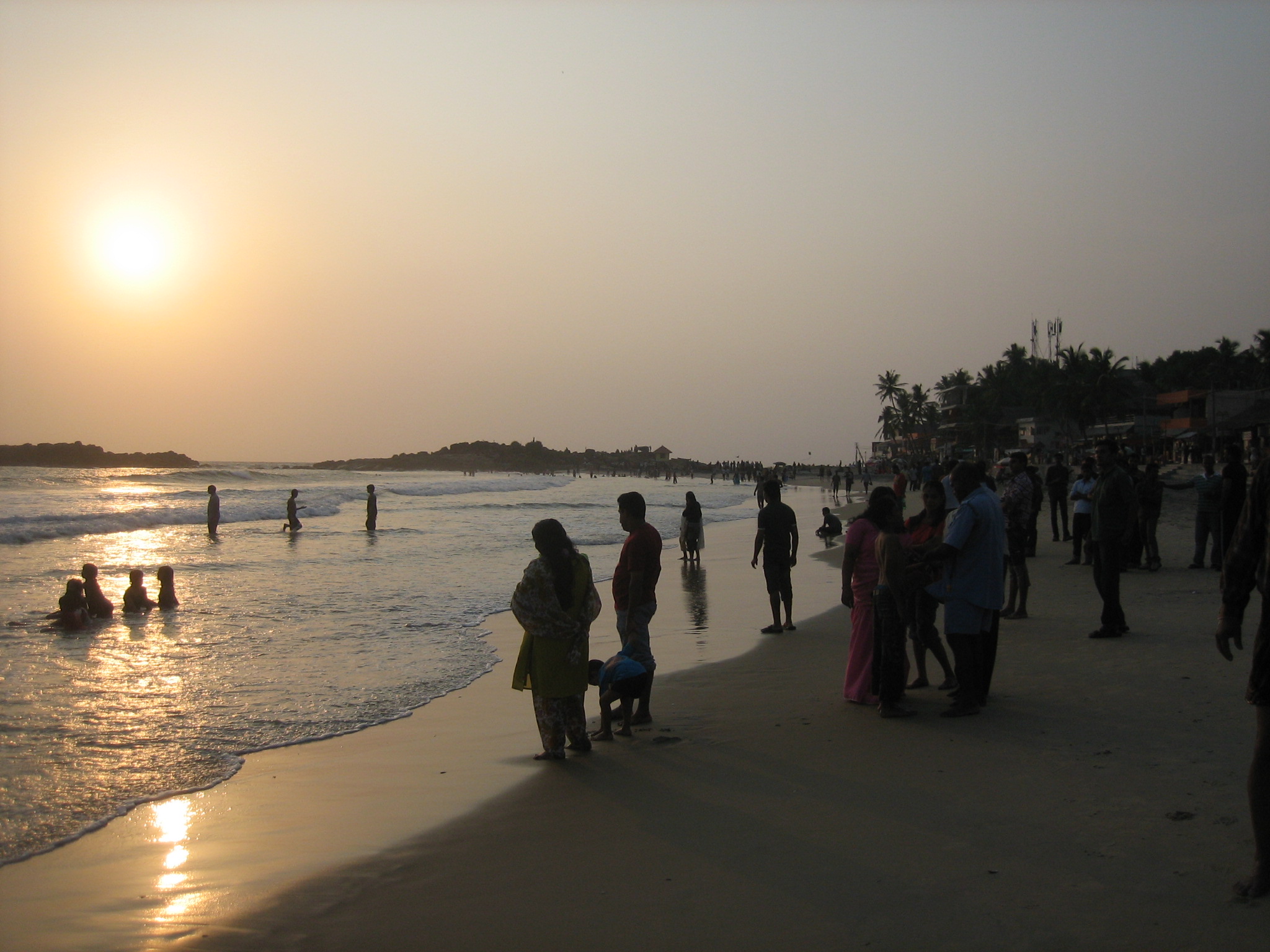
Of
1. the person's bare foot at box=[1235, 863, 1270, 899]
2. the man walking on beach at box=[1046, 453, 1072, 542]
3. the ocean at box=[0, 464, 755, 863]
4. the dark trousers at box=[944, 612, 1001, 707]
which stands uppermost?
the man walking on beach at box=[1046, 453, 1072, 542]

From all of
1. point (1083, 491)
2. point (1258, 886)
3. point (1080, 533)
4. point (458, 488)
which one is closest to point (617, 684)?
point (1258, 886)

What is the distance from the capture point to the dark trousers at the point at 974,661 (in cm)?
608

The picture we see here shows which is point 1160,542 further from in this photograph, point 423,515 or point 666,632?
point 423,515

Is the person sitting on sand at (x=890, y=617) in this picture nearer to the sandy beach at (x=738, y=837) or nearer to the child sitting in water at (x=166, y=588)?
the sandy beach at (x=738, y=837)

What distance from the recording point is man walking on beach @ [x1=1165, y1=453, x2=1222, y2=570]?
40.3 ft

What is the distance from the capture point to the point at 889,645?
615cm

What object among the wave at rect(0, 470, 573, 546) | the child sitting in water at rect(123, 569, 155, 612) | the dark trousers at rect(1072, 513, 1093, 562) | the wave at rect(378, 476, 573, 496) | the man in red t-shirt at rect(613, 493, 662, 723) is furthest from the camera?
the wave at rect(378, 476, 573, 496)

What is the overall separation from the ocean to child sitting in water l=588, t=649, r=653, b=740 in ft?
6.95

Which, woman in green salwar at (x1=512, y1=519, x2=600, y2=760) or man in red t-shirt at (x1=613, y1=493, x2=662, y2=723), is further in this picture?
man in red t-shirt at (x1=613, y1=493, x2=662, y2=723)

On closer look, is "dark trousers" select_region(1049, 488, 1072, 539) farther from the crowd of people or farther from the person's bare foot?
the person's bare foot

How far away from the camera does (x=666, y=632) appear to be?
429 inches

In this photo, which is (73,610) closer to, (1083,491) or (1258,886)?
(1258,886)

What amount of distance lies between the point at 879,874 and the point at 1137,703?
11.0 feet

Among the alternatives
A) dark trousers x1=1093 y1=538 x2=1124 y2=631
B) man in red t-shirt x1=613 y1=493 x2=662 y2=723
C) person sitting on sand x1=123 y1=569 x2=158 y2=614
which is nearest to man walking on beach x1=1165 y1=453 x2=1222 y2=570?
dark trousers x1=1093 y1=538 x2=1124 y2=631
